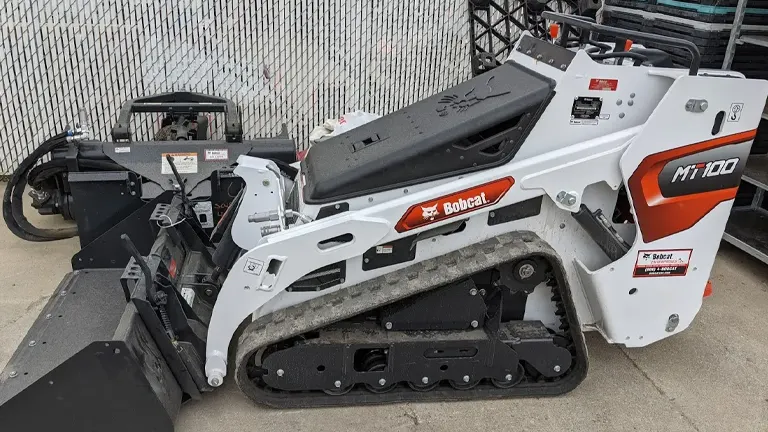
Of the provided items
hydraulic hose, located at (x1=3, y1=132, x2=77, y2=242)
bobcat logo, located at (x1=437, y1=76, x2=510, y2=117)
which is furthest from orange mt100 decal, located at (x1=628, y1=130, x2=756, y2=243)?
hydraulic hose, located at (x1=3, y1=132, x2=77, y2=242)

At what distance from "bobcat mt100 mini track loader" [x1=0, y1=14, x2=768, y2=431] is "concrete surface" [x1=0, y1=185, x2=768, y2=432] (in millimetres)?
84

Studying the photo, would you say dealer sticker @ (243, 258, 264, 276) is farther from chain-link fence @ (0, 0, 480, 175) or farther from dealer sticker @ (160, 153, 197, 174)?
chain-link fence @ (0, 0, 480, 175)

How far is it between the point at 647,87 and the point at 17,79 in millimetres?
4850

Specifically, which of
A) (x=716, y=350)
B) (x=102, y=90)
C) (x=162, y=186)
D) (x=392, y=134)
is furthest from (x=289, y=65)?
(x=716, y=350)

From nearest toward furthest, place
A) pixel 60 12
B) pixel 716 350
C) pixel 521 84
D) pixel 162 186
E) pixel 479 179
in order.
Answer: pixel 479 179, pixel 521 84, pixel 716 350, pixel 162 186, pixel 60 12

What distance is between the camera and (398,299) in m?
2.70

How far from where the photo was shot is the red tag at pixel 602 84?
273cm

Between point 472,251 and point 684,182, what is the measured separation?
3.38ft

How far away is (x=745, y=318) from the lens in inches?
151

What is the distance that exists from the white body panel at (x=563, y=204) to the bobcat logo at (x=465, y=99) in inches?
10.6

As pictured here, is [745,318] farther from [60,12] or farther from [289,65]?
[60,12]

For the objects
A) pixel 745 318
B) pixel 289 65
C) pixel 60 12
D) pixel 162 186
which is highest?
pixel 60 12

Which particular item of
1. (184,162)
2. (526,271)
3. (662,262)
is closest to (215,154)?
(184,162)

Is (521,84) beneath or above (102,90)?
above
